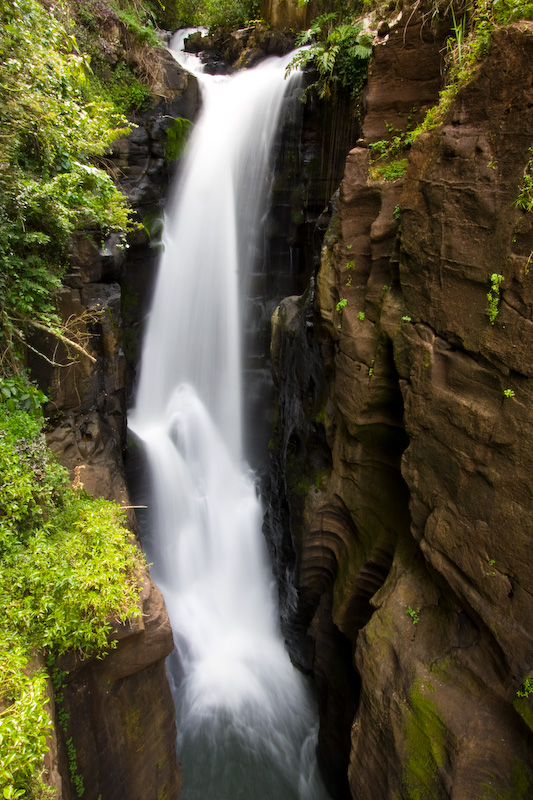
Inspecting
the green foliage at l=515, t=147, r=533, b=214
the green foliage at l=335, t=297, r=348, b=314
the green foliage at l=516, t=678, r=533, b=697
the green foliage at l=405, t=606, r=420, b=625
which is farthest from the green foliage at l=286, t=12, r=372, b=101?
the green foliage at l=516, t=678, r=533, b=697

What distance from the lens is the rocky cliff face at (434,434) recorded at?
4250 mm

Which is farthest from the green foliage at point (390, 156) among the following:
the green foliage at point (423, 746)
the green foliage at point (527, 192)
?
the green foliage at point (423, 746)

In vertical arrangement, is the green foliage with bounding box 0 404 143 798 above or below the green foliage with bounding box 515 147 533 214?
below

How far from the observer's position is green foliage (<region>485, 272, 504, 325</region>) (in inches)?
172

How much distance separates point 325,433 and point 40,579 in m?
4.81

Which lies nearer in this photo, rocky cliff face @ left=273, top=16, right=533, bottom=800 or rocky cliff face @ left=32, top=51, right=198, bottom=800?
rocky cliff face @ left=273, top=16, right=533, bottom=800

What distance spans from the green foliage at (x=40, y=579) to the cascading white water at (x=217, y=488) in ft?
15.5

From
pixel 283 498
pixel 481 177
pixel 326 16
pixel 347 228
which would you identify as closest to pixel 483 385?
pixel 481 177

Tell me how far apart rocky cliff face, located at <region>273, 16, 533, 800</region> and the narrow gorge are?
0.03 metres

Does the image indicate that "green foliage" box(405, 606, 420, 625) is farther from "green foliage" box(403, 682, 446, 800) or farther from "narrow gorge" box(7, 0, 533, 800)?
"green foliage" box(403, 682, 446, 800)

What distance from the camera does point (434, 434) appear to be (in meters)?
5.18

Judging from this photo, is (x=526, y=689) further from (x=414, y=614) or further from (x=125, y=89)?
(x=125, y=89)

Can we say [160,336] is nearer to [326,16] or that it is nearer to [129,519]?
[129,519]

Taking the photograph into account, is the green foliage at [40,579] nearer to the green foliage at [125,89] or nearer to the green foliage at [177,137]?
the green foliage at [177,137]
